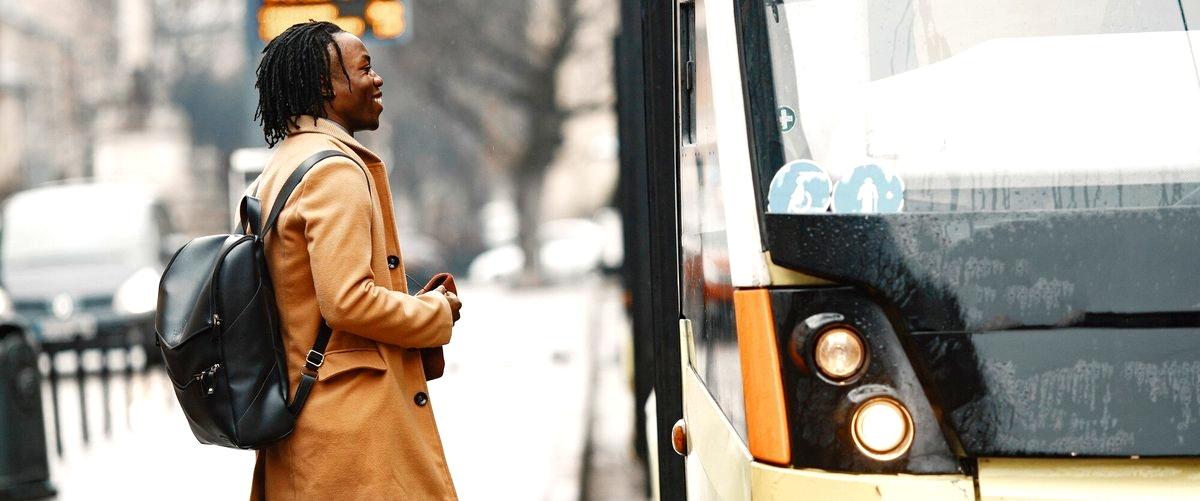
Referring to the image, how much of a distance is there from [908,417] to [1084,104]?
0.77 meters

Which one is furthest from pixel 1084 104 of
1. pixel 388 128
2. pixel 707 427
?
pixel 388 128

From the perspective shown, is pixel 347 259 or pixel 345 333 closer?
pixel 347 259

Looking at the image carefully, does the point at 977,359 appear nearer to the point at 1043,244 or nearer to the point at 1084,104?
the point at 1043,244

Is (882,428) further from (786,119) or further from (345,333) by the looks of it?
(345,333)

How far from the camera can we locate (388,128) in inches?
1636

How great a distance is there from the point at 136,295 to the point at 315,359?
1356 cm

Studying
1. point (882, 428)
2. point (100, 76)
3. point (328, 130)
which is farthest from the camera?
point (100, 76)

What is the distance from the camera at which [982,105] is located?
9.16 ft

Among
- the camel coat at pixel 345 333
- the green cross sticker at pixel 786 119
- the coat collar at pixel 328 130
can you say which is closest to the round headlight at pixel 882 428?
the green cross sticker at pixel 786 119

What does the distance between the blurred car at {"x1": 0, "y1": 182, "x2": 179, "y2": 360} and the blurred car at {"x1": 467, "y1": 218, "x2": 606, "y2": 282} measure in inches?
1053

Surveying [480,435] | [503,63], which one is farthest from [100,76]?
[480,435]

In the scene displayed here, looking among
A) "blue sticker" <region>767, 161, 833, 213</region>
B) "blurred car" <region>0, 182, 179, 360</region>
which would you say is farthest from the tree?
"blue sticker" <region>767, 161, 833, 213</region>

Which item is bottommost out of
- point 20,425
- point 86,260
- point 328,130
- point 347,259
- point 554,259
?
point 20,425

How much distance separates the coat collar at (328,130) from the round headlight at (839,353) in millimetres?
1180
